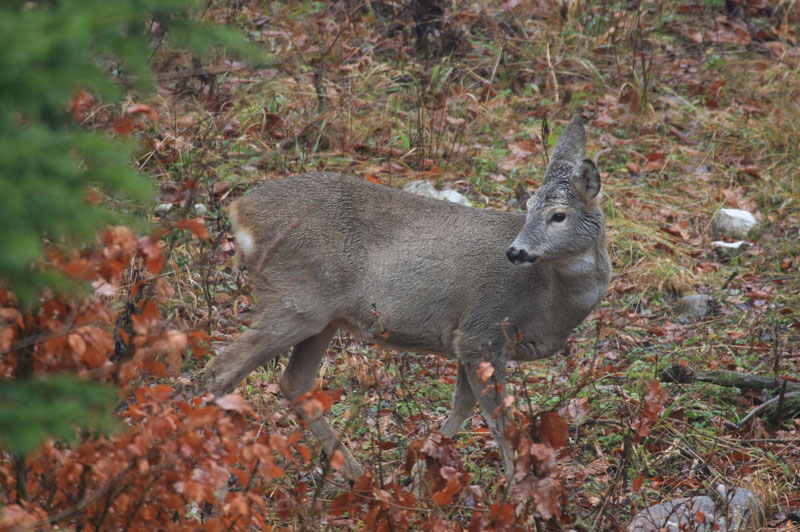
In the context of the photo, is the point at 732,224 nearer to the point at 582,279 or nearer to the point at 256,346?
the point at 582,279

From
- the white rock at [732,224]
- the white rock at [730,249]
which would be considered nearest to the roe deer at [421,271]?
the white rock at [730,249]

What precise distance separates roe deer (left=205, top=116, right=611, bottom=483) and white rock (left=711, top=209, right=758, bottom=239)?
10.1 ft

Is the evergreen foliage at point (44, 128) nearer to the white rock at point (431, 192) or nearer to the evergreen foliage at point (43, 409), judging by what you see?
the evergreen foliage at point (43, 409)

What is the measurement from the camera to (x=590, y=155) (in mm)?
8078

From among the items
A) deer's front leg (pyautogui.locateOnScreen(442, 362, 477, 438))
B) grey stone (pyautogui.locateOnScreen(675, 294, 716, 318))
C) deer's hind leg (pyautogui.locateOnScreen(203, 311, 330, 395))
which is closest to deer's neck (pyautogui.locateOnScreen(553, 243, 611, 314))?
deer's front leg (pyautogui.locateOnScreen(442, 362, 477, 438))

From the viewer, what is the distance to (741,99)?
9273 mm

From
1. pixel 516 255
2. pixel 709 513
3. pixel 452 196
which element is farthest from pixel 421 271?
pixel 452 196

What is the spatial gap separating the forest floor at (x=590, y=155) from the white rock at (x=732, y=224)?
0.09 m

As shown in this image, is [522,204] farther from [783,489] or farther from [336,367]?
[783,489]

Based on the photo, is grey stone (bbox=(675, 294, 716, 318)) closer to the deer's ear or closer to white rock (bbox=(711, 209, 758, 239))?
white rock (bbox=(711, 209, 758, 239))

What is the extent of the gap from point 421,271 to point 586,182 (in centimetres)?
94

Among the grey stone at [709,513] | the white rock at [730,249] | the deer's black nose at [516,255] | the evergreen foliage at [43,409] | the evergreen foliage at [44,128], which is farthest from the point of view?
the white rock at [730,249]

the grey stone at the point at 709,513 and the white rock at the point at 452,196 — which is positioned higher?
the grey stone at the point at 709,513

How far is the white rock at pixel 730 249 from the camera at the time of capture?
710cm
